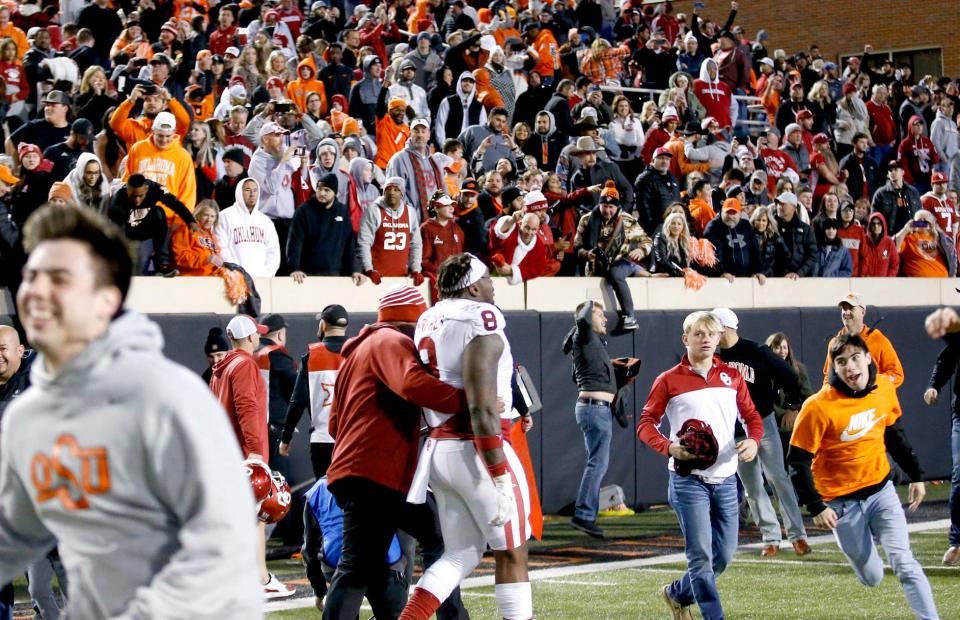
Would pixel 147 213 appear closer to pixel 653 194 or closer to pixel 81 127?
pixel 81 127

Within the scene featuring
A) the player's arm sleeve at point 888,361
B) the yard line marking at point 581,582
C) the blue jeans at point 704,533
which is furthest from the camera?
the player's arm sleeve at point 888,361

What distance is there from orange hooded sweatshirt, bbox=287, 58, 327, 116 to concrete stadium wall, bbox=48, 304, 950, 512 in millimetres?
4168

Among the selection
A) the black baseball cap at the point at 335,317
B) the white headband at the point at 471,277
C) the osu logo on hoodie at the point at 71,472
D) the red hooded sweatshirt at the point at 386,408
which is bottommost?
the red hooded sweatshirt at the point at 386,408

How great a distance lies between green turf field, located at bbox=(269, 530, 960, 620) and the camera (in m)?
8.65

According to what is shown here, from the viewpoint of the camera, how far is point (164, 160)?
492 inches

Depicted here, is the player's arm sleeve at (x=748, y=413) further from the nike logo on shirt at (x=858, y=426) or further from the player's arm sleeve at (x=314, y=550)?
the player's arm sleeve at (x=314, y=550)

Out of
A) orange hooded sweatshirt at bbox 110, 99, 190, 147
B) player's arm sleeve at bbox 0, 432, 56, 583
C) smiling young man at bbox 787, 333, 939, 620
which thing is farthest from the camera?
orange hooded sweatshirt at bbox 110, 99, 190, 147

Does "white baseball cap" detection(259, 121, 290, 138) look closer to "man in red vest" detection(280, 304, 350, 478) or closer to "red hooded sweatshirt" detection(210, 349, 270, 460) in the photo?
"man in red vest" detection(280, 304, 350, 478)

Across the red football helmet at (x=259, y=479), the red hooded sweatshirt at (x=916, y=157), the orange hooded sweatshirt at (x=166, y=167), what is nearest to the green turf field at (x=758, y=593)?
the red football helmet at (x=259, y=479)

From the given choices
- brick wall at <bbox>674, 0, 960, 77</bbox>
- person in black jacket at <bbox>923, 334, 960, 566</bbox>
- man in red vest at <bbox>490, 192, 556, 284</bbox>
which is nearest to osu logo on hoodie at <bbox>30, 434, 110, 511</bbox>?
person in black jacket at <bbox>923, 334, 960, 566</bbox>

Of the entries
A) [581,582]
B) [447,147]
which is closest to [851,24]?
[447,147]

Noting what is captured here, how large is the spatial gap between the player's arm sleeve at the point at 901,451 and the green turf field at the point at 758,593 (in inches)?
45.1

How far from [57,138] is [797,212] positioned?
8.68m

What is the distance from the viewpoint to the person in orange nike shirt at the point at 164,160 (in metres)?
12.4
